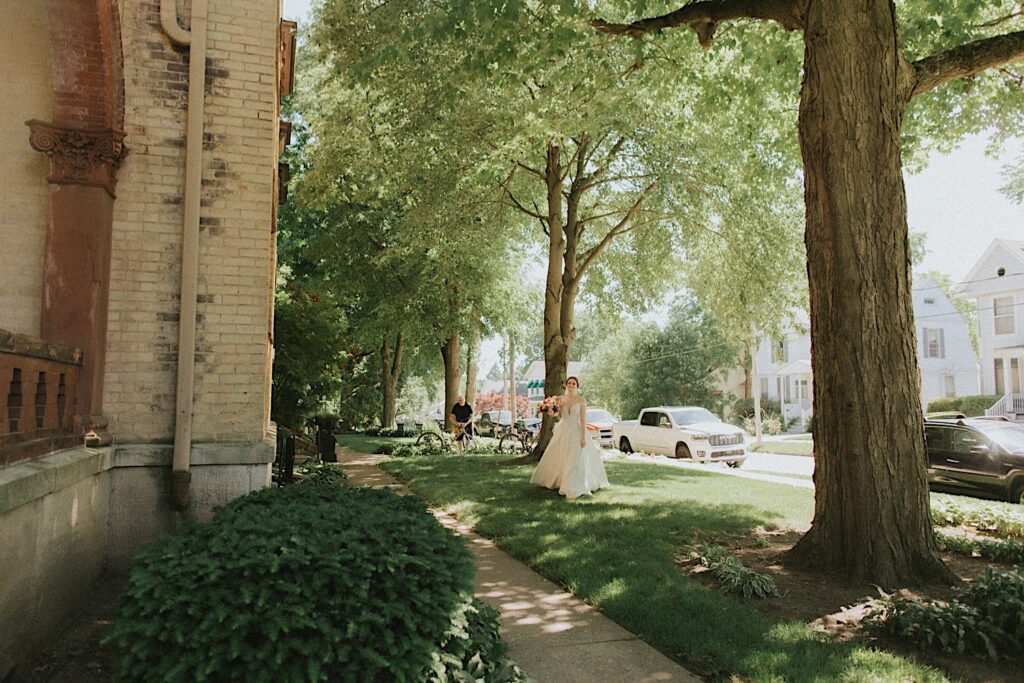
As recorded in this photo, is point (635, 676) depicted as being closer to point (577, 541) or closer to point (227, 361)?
point (577, 541)

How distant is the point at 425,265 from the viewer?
22.9m

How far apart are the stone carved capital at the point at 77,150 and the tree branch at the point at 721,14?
618 cm

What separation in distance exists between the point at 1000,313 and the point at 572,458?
32.7 metres

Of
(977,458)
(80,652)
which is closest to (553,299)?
(977,458)

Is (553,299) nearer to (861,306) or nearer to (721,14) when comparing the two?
(721,14)

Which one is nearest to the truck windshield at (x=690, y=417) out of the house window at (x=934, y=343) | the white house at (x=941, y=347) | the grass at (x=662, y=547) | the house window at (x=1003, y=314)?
the grass at (x=662, y=547)

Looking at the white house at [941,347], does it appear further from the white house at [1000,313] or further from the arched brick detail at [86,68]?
the arched brick detail at [86,68]

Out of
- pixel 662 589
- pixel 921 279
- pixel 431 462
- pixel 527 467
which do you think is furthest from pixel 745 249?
pixel 921 279

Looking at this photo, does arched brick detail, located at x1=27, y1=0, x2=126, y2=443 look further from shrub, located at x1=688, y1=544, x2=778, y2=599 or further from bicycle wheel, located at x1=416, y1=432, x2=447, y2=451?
bicycle wheel, located at x1=416, y1=432, x2=447, y2=451

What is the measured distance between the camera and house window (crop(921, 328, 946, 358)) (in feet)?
137

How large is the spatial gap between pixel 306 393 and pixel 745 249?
1093 centimetres

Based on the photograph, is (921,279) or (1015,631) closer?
(1015,631)

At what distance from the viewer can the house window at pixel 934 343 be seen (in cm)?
4191

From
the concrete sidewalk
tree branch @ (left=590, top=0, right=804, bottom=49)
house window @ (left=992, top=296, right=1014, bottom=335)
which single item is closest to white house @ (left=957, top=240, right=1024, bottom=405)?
house window @ (left=992, top=296, right=1014, bottom=335)
